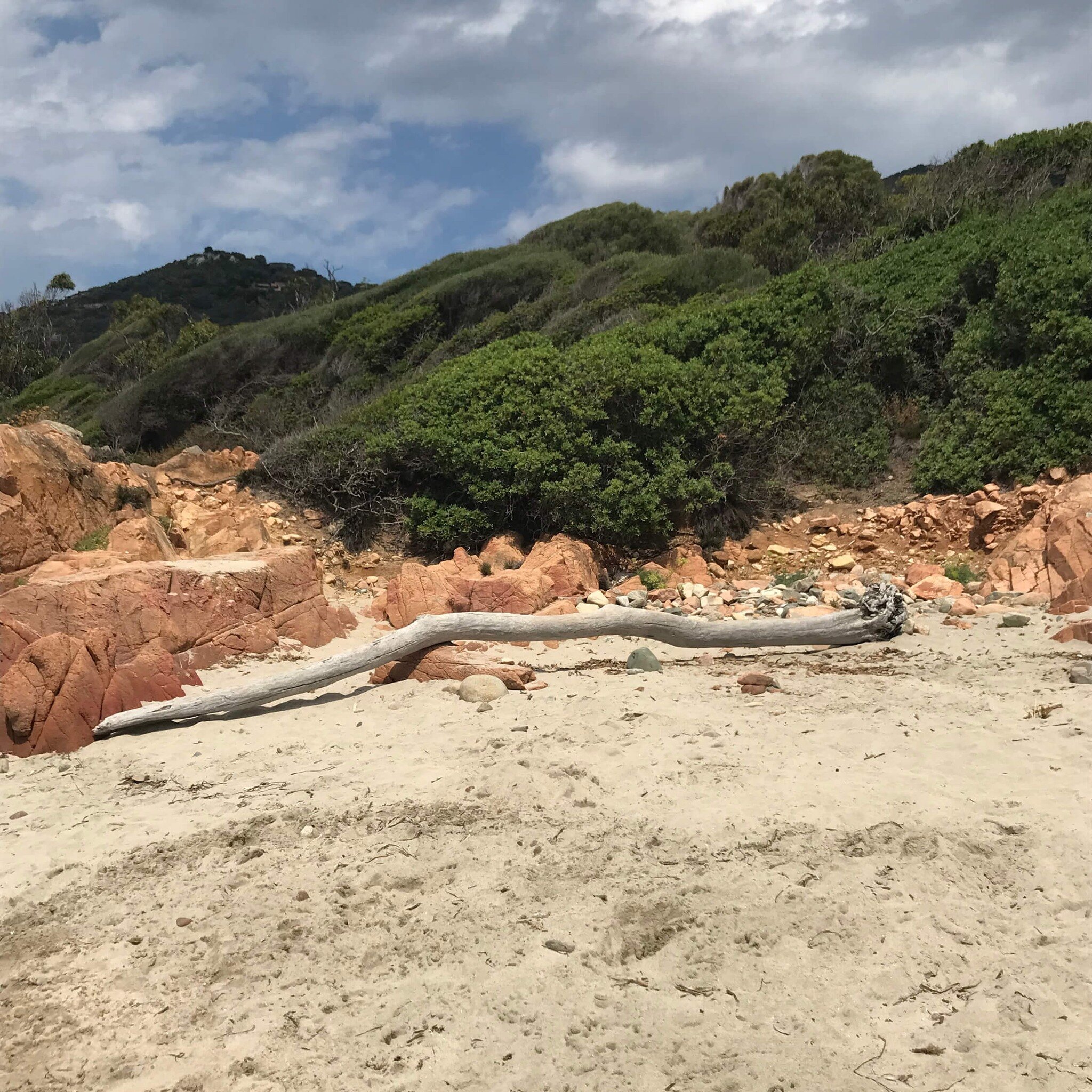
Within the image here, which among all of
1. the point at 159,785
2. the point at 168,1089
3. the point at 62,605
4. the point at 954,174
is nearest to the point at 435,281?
the point at 954,174

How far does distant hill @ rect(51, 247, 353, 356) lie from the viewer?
44.1 meters

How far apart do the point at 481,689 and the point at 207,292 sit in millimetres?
48177

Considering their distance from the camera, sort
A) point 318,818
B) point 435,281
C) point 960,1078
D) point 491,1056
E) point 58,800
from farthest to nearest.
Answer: point 435,281
point 58,800
point 318,818
point 491,1056
point 960,1078

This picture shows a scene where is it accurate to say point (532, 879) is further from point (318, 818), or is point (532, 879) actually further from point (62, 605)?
point (62, 605)

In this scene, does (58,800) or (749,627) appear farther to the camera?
(749,627)

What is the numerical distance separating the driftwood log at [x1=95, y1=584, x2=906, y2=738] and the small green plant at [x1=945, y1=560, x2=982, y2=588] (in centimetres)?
217

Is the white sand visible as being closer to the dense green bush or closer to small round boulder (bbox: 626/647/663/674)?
small round boulder (bbox: 626/647/663/674)

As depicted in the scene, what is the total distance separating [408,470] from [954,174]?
13.9 metres

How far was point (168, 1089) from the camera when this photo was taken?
291 cm

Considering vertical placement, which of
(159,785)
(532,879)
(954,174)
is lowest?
(532,879)

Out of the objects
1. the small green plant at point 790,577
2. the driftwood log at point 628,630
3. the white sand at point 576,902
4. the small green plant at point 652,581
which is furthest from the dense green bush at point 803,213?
the white sand at point 576,902

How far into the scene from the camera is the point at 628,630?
7598 millimetres

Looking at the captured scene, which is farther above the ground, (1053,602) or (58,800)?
(58,800)

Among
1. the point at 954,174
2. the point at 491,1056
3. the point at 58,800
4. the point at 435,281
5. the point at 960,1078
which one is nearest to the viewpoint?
the point at 960,1078
